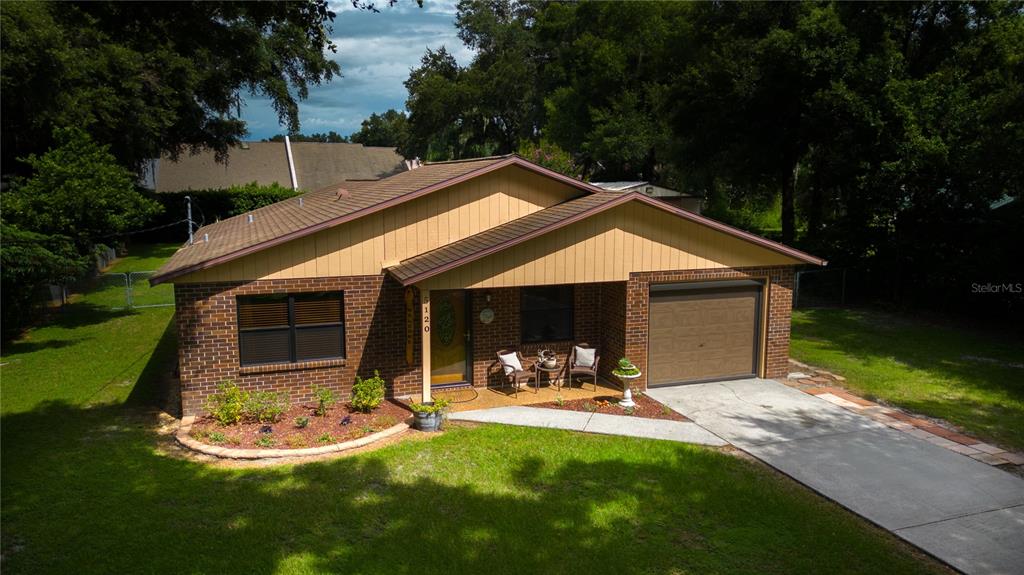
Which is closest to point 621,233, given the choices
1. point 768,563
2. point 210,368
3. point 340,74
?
point 768,563

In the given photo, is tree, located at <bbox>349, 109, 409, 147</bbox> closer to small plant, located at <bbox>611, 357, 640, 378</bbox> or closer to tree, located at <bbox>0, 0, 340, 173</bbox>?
tree, located at <bbox>0, 0, 340, 173</bbox>

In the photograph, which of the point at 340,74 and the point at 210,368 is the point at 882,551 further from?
the point at 340,74

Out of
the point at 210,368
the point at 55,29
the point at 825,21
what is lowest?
the point at 210,368

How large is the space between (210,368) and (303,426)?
2.05m

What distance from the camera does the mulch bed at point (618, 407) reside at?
39.3 feet

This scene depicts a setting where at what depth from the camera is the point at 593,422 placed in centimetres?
1155

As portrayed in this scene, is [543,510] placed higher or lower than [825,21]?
lower

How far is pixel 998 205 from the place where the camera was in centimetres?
2383

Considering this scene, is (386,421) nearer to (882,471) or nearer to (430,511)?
(430,511)

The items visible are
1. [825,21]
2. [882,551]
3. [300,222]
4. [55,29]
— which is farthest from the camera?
[825,21]

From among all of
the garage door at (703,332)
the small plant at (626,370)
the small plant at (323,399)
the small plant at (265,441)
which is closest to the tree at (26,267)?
the small plant at (323,399)

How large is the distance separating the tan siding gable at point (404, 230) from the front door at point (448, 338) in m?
1.08

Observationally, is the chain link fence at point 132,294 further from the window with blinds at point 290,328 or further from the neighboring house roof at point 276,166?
the neighboring house roof at point 276,166

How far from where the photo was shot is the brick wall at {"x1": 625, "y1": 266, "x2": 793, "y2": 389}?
43.1ft
